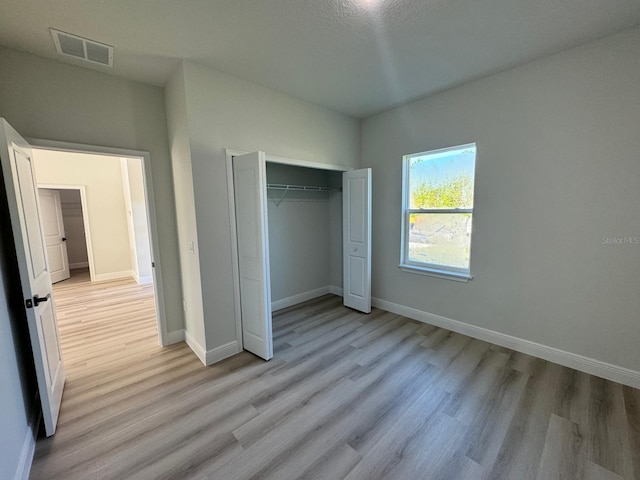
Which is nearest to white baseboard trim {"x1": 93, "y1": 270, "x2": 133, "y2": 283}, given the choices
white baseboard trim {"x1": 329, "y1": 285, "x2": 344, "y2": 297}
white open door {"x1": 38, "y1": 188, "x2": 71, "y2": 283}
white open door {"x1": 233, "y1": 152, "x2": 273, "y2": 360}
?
white open door {"x1": 38, "y1": 188, "x2": 71, "y2": 283}

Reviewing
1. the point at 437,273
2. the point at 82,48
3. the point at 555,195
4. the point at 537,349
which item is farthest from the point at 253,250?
the point at 537,349

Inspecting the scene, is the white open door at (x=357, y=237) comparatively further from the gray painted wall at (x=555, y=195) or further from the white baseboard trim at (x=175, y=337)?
the white baseboard trim at (x=175, y=337)

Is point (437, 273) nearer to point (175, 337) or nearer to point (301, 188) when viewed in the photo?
point (301, 188)

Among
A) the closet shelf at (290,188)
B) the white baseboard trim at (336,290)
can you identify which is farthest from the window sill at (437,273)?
the closet shelf at (290,188)

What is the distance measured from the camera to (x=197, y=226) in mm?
2479

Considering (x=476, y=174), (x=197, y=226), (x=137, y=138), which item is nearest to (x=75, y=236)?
(x=137, y=138)

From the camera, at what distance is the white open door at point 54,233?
5926mm

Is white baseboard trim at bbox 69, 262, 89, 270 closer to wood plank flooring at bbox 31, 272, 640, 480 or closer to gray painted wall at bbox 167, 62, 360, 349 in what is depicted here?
wood plank flooring at bbox 31, 272, 640, 480

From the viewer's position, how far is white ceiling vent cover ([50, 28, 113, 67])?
195 cm

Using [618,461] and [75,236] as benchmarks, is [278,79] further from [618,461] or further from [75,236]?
[75,236]

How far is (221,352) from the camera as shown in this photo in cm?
270

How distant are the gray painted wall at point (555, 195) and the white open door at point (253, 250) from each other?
2155 millimetres

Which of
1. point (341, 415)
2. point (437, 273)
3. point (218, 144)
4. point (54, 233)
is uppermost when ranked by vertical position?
point (218, 144)

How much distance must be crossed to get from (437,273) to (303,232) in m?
2.13
